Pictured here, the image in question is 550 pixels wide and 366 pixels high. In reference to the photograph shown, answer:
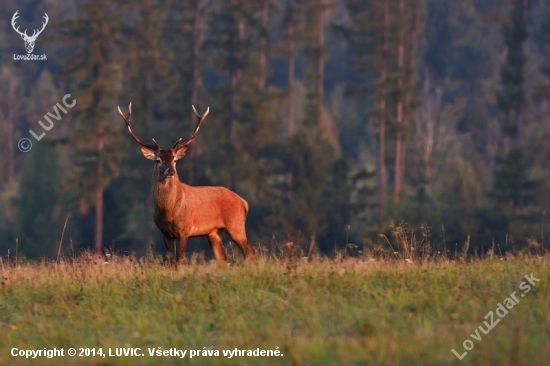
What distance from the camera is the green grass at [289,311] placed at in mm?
7910

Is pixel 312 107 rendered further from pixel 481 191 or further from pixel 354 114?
pixel 354 114

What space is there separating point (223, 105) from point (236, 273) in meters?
43.9

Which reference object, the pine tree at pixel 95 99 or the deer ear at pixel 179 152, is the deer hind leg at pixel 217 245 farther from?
the pine tree at pixel 95 99

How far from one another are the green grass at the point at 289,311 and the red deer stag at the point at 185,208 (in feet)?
6.48

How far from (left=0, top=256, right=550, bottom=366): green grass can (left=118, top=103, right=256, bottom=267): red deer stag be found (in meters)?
1.98

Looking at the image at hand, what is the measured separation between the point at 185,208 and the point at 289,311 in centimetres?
497

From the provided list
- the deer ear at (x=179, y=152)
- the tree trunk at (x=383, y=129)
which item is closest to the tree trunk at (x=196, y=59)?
the tree trunk at (x=383, y=129)

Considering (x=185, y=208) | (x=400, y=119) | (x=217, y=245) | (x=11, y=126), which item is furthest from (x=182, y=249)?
(x=11, y=126)

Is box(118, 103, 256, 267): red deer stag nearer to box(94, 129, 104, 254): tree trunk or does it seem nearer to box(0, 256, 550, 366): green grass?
box(0, 256, 550, 366): green grass

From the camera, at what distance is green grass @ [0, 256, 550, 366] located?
791 cm

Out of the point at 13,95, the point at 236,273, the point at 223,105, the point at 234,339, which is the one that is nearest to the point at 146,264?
the point at 236,273

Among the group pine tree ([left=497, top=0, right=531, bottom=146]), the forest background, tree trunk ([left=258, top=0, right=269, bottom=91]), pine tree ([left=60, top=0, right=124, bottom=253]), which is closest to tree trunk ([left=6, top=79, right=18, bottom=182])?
the forest background

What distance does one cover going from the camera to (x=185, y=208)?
14203 millimetres

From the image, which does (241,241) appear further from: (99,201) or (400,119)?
(400,119)
